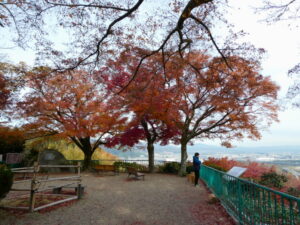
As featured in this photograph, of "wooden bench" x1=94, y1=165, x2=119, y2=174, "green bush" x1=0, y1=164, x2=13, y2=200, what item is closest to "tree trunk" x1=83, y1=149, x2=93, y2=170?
"wooden bench" x1=94, y1=165, x2=119, y2=174

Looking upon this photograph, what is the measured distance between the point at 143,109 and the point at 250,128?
813 cm

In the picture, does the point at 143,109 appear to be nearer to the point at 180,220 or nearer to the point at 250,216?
the point at 180,220

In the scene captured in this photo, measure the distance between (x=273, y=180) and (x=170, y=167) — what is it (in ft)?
30.4

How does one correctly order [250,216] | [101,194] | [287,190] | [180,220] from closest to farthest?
[250,216], [180,220], [101,194], [287,190]

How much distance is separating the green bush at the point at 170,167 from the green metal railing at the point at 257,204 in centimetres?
1227

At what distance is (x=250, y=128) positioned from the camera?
1508cm

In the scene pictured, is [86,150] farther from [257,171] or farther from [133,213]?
[257,171]

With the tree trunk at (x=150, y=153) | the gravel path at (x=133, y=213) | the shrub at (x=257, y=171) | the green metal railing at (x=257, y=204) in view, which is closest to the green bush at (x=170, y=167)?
the tree trunk at (x=150, y=153)

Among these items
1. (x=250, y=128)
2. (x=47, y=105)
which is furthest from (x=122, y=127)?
(x=250, y=128)

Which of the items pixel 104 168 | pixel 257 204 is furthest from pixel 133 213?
pixel 104 168

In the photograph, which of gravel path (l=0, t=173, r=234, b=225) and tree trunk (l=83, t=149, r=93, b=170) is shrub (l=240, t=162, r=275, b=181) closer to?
gravel path (l=0, t=173, r=234, b=225)

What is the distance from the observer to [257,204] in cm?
409

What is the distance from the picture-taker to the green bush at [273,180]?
10.5 metres

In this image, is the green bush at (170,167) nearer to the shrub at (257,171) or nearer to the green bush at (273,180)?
the shrub at (257,171)
